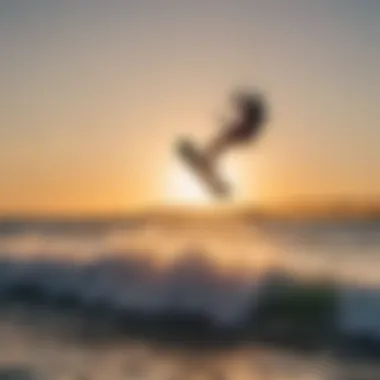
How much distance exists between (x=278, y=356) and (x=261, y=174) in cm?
72

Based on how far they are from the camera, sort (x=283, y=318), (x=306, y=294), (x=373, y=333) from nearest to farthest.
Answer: (x=373, y=333), (x=283, y=318), (x=306, y=294)

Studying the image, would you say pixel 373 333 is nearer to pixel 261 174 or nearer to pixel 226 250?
pixel 261 174

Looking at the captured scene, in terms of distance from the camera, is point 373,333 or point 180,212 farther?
point 180,212

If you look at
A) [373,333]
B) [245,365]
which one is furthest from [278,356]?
[373,333]

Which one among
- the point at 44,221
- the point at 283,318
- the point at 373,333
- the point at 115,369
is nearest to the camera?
the point at 115,369

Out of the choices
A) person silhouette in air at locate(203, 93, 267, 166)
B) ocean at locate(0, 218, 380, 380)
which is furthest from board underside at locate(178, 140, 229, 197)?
ocean at locate(0, 218, 380, 380)

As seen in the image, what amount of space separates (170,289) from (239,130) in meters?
0.95

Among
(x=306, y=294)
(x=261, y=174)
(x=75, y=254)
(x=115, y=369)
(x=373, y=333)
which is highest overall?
(x=75, y=254)

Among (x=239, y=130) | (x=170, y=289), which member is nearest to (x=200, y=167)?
(x=239, y=130)

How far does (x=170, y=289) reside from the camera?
3471 mm

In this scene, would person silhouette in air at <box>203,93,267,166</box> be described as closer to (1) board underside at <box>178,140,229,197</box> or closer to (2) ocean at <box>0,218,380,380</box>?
(1) board underside at <box>178,140,229,197</box>

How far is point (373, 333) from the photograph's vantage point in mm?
2709

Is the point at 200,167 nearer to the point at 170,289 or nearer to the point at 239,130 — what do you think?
the point at 239,130

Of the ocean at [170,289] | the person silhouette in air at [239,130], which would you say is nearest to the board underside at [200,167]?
the person silhouette in air at [239,130]
